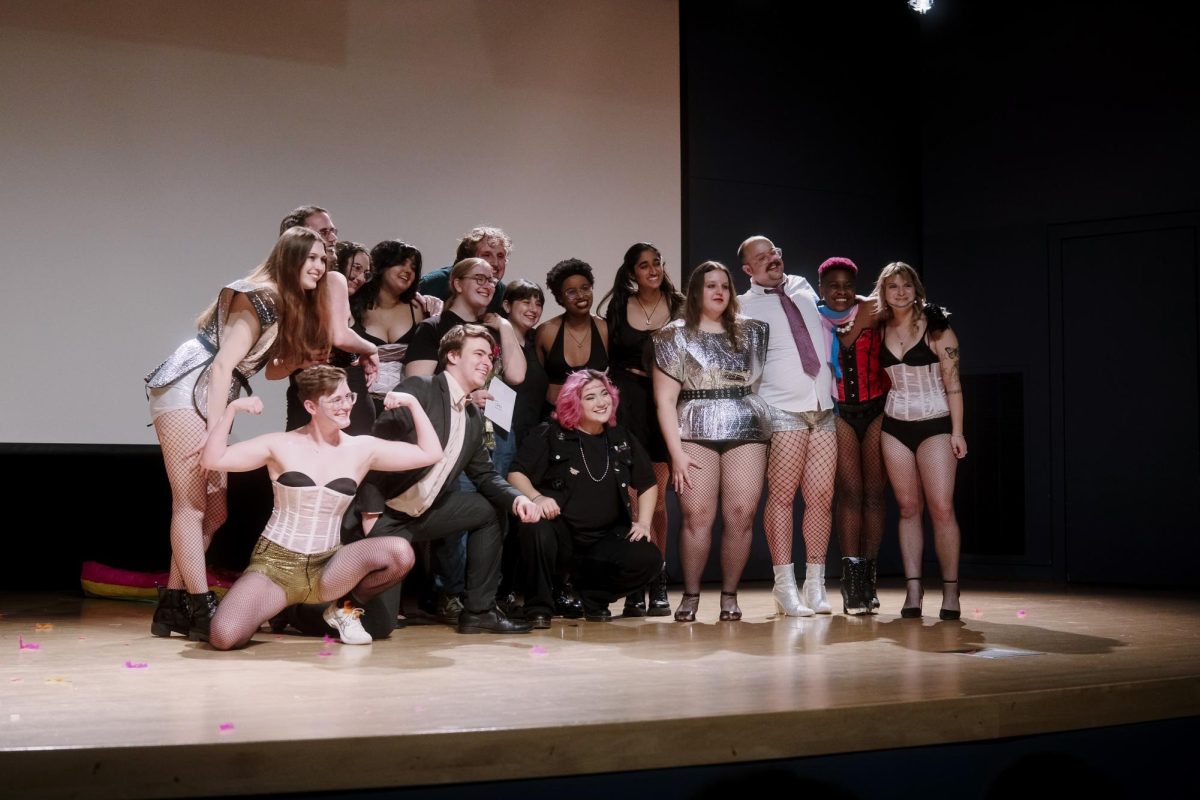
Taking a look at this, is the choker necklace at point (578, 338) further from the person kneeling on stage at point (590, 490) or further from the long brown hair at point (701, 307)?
the long brown hair at point (701, 307)

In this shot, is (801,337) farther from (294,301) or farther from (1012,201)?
(1012,201)

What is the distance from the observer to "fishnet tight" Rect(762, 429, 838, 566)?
4.51 metres

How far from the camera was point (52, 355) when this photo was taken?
4891 mm

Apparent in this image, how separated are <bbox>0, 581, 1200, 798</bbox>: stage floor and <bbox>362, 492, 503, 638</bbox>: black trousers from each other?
20 centimetres

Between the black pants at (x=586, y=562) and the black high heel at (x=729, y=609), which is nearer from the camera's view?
the black pants at (x=586, y=562)

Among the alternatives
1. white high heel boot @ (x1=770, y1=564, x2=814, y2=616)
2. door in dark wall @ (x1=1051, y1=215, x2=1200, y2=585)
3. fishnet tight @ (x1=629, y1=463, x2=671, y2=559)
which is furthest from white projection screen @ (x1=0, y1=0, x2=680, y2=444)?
door in dark wall @ (x1=1051, y1=215, x2=1200, y2=585)

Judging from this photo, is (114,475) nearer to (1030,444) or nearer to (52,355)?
(52,355)

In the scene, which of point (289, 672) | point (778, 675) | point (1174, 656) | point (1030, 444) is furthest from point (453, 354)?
point (1030, 444)

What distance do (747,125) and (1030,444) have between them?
2162 millimetres

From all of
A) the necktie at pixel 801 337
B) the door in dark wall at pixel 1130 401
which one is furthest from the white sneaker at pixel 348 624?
the door in dark wall at pixel 1130 401

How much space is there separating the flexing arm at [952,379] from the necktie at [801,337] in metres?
0.43

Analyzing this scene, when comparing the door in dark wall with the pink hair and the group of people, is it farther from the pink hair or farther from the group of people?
the pink hair

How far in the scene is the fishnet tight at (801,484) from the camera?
451cm

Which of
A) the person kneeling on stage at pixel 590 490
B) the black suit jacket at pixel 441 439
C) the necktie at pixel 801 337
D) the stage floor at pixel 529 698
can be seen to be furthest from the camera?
the necktie at pixel 801 337
